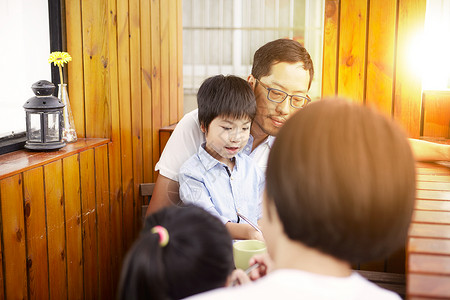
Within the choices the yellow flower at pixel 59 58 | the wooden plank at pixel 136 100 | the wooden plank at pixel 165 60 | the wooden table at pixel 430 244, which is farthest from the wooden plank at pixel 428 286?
the wooden plank at pixel 165 60

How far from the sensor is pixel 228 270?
99 cm

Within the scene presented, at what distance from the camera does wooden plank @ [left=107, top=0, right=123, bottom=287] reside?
248 cm

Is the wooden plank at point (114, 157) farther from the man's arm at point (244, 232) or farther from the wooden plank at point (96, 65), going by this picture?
the man's arm at point (244, 232)

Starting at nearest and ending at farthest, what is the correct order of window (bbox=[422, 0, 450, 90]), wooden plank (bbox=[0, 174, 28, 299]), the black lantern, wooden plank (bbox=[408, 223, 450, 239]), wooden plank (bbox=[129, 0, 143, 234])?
wooden plank (bbox=[408, 223, 450, 239]) < wooden plank (bbox=[0, 174, 28, 299]) < the black lantern < wooden plank (bbox=[129, 0, 143, 234]) < window (bbox=[422, 0, 450, 90])

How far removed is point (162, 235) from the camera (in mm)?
896

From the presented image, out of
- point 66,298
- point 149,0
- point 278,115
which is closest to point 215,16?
point 149,0

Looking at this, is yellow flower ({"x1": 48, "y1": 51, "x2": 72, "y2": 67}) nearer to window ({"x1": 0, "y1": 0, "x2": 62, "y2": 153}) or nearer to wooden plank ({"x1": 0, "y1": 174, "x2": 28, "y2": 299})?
window ({"x1": 0, "y1": 0, "x2": 62, "y2": 153})

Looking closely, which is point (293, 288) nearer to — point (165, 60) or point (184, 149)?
point (184, 149)

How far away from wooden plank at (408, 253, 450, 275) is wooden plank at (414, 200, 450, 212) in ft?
1.47

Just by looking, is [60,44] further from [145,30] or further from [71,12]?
[145,30]

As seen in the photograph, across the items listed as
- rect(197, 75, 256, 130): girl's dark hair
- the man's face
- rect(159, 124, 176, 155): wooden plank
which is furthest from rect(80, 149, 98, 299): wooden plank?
rect(159, 124, 176, 155): wooden plank

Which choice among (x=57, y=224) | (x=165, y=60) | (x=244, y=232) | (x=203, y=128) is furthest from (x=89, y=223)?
(x=165, y=60)

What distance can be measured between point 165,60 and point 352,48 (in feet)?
4.51

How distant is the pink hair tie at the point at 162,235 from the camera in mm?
894
